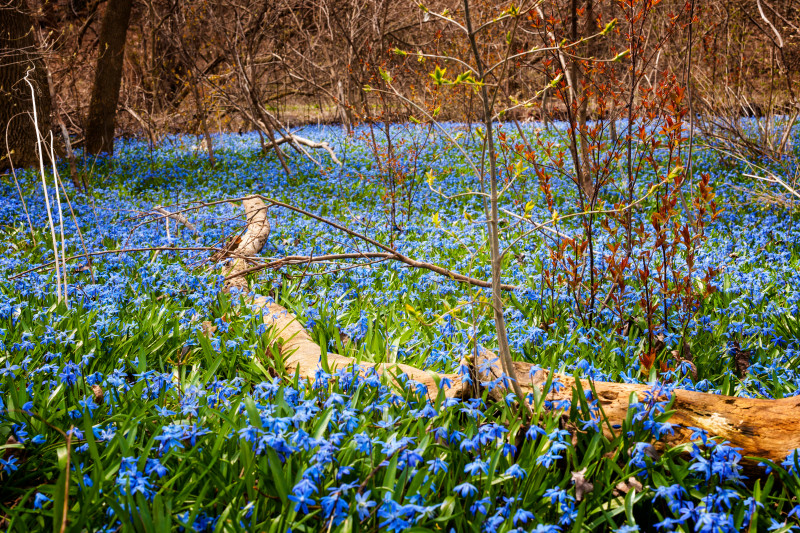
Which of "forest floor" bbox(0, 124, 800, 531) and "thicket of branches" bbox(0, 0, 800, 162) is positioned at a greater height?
"thicket of branches" bbox(0, 0, 800, 162)

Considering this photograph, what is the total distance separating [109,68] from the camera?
10.7 meters

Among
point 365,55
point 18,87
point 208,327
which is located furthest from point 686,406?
point 365,55

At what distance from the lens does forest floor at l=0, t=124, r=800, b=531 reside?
1.69m

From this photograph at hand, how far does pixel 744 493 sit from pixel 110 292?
3.72 meters

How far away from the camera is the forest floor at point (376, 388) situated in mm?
1691

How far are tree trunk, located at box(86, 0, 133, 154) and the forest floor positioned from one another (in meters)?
6.05

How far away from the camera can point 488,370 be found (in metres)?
2.47

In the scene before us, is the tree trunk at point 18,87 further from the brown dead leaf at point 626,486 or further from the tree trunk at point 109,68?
the brown dead leaf at point 626,486

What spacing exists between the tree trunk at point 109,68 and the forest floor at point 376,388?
6.05 m

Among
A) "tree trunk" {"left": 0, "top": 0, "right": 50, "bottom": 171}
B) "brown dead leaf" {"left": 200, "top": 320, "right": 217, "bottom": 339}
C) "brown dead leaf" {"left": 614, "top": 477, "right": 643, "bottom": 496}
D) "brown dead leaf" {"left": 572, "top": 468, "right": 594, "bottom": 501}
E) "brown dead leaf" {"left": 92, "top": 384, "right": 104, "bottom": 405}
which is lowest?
"brown dead leaf" {"left": 614, "top": 477, "right": 643, "bottom": 496}

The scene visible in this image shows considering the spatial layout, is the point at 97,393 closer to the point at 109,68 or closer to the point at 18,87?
the point at 18,87

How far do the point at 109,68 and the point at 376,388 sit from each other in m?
10.9

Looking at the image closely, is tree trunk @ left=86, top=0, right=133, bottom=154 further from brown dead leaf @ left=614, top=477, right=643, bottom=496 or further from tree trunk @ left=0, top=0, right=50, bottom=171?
brown dead leaf @ left=614, top=477, right=643, bottom=496

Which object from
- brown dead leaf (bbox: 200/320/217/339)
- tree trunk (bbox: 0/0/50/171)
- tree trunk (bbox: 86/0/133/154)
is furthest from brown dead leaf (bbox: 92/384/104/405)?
tree trunk (bbox: 86/0/133/154)
